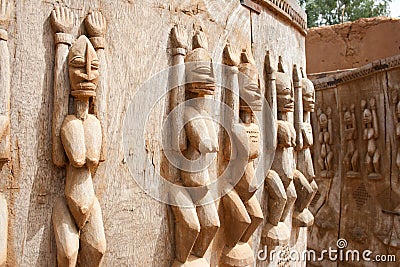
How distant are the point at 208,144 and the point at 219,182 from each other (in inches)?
12.1

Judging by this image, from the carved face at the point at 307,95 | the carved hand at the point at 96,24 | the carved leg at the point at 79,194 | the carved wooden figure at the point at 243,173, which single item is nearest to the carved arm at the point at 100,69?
the carved hand at the point at 96,24

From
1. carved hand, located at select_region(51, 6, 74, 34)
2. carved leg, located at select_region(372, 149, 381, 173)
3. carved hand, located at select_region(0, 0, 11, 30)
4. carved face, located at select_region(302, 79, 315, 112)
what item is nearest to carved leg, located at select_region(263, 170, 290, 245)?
carved face, located at select_region(302, 79, 315, 112)

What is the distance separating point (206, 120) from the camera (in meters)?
1.82

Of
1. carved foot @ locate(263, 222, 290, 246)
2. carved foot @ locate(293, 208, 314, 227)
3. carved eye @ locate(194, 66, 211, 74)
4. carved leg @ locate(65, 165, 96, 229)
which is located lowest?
carved foot @ locate(263, 222, 290, 246)

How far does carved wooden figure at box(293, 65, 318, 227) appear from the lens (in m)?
2.60

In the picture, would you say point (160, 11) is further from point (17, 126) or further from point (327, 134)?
point (327, 134)

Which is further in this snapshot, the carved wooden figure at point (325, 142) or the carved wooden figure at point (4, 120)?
the carved wooden figure at point (325, 142)

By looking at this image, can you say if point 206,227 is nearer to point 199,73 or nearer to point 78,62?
point 199,73

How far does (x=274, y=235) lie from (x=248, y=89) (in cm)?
83

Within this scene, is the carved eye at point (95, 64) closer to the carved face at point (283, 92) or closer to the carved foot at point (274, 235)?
the carved face at point (283, 92)

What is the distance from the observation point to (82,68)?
1479 millimetres

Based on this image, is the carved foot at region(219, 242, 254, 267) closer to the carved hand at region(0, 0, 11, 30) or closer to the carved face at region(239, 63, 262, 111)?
the carved face at region(239, 63, 262, 111)

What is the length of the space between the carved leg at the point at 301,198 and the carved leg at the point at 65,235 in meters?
1.56

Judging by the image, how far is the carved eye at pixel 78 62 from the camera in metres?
1.47
